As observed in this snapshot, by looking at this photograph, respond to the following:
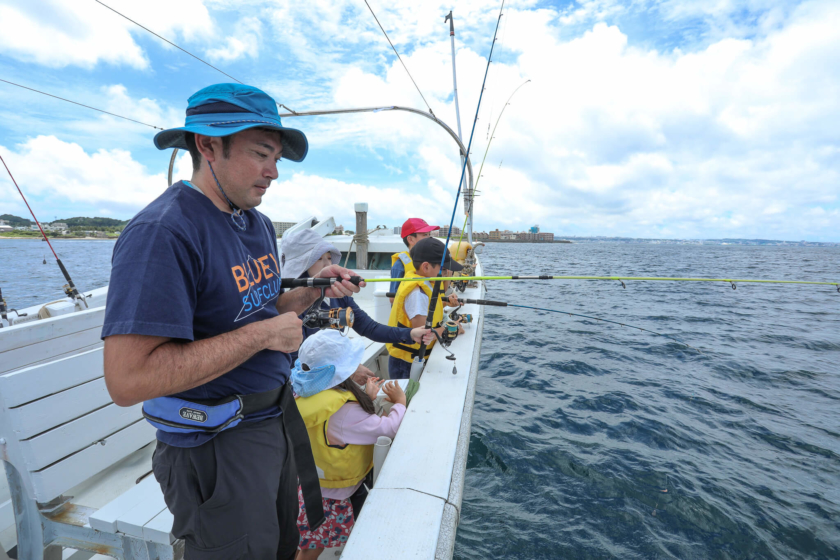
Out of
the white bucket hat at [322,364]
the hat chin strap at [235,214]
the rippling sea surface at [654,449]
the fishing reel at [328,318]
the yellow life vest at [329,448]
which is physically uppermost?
the hat chin strap at [235,214]

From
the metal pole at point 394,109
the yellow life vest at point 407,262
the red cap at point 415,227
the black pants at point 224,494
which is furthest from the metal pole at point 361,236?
the black pants at point 224,494

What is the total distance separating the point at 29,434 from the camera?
6.08 feet

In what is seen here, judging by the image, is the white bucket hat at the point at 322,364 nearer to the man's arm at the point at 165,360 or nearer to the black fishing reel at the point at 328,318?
the black fishing reel at the point at 328,318

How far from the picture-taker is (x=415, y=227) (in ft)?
16.4

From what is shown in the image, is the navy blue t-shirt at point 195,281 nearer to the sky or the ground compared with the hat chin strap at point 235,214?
nearer to the ground

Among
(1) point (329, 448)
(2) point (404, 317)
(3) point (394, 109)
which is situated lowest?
(1) point (329, 448)

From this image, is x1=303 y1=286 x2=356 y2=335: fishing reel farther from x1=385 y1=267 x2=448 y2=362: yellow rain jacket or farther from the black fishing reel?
x1=385 y1=267 x2=448 y2=362: yellow rain jacket

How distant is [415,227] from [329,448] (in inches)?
130

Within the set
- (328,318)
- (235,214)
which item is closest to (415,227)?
(328,318)

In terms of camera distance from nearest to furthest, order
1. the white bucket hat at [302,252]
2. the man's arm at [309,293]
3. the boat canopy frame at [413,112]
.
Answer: the man's arm at [309,293] → the white bucket hat at [302,252] → the boat canopy frame at [413,112]

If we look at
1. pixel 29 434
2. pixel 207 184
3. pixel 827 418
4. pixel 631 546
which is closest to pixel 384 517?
pixel 207 184

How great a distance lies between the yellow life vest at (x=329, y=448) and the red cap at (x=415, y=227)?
3096mm

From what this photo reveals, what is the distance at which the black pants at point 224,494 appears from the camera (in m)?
1.27

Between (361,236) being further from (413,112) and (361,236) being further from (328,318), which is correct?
(328,318)
